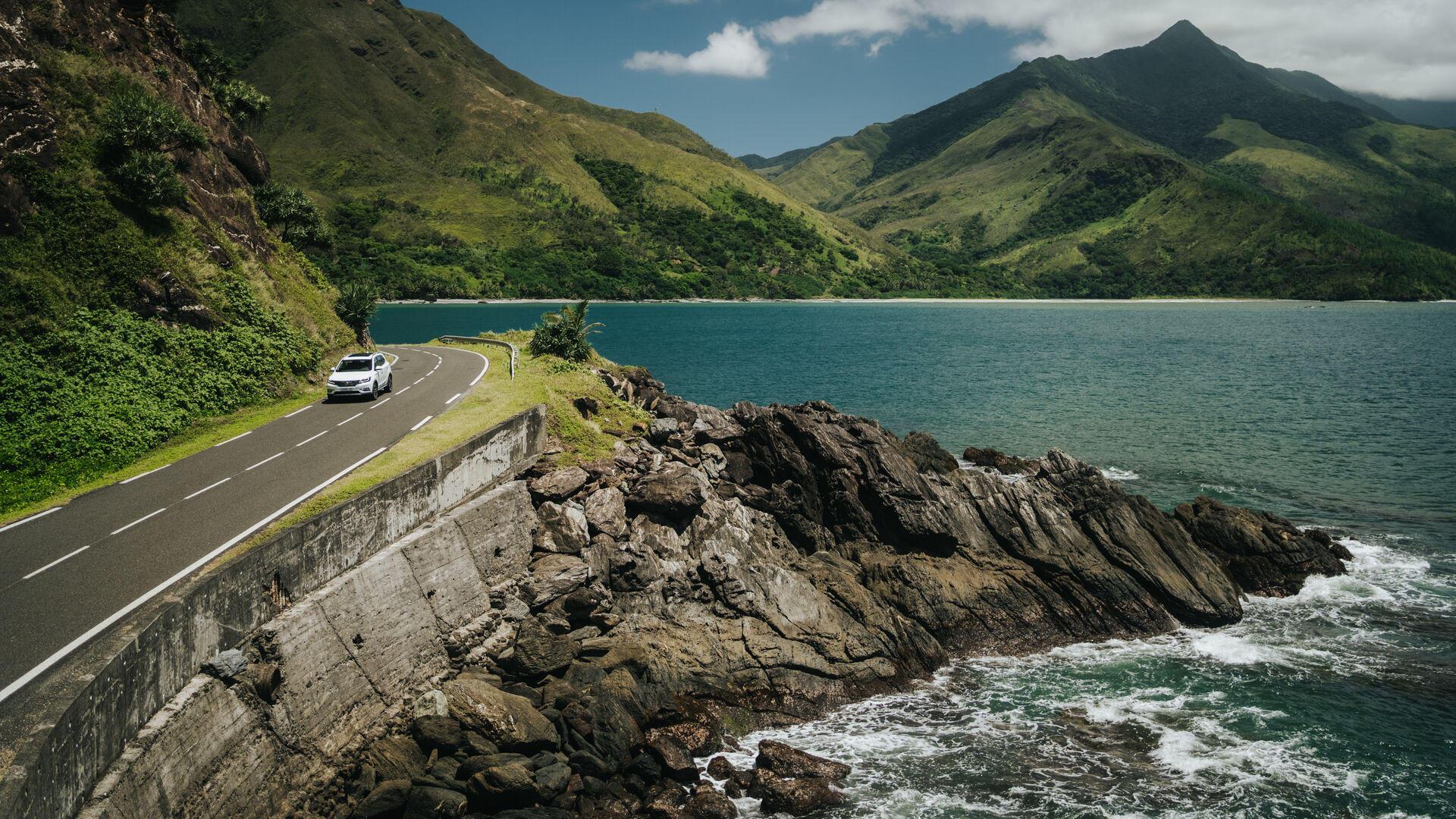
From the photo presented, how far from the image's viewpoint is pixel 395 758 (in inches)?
636

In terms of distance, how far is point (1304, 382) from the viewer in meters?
75.3

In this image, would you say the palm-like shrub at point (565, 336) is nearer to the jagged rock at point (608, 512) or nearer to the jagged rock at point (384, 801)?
the jagged rock at point (608, 512)

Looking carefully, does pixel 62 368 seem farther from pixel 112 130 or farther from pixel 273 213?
pixel 273 213

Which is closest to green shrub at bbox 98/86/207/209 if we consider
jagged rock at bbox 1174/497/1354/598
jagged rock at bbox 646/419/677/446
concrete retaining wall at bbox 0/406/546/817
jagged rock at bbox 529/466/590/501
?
concrete retaining wall at bbox 0/406/546/817

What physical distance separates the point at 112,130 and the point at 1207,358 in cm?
11308

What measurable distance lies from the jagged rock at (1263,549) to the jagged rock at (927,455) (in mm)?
10266

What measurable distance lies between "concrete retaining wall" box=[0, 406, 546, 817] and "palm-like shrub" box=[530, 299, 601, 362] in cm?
1901

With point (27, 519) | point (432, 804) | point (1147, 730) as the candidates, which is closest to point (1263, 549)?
point (1147, 730)

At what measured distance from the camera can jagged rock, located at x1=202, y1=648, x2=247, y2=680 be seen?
13.3 metres

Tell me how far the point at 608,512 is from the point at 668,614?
12.9 feet

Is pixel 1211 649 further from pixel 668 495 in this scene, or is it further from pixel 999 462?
pixel 668 495

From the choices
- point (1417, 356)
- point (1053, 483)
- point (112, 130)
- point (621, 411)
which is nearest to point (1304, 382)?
point (1417, 356)

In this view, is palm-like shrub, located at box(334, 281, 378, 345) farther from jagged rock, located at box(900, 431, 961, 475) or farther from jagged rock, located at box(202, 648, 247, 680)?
jagged rock, located at box(900, 431, 961, 475)

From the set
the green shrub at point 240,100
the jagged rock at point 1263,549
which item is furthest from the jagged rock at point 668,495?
the green shrub at point 240,100
